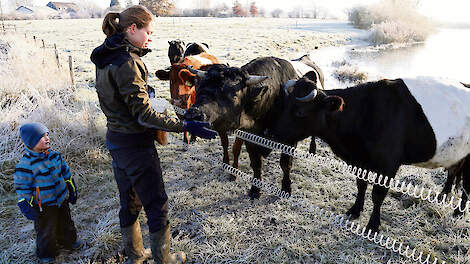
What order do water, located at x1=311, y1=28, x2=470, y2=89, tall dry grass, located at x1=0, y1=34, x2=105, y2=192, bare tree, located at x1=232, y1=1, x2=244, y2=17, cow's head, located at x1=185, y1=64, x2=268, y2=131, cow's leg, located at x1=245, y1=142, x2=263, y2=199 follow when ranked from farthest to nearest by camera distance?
bare tree, located at x1=232, y1=1, x2=244, y2=17 < water, located at x1=311, y1=28, x2=470, y2=89 < tall dry grass, located at x1=0, y1=34, x2=105, y2=192 < cow's leg, located at x1=245, y1=142, x2=263, y2=199 < cow's head, located at x1=185, y1=64, x2=268, y2=131

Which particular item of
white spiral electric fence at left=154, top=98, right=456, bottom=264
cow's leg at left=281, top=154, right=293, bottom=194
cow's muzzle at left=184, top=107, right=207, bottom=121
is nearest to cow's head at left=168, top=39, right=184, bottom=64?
white spiral electric fence at left=154, top=98, right=456, bottom=264

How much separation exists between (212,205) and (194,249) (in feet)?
2.95

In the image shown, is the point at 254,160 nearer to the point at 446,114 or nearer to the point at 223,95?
the point at 223,95

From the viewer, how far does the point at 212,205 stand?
13.3 feet

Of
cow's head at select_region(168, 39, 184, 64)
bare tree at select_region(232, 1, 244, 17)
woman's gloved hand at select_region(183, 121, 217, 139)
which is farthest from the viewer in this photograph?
bare tree at select_region(232, 1, 244, 17)

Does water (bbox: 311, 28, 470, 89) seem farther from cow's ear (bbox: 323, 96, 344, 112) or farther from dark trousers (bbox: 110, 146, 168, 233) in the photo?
dark trousers (bbox: 110, 146, 168, 233)

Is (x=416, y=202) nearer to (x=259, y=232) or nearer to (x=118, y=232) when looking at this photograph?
(x=259, y=232)

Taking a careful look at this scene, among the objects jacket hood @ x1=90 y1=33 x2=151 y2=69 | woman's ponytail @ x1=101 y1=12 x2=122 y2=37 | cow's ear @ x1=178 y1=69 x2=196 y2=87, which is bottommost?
cow's ear @ x1=178 y1=69 x2=196 y2=87

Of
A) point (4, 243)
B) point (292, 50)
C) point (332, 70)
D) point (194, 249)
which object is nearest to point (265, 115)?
point (194, 249)

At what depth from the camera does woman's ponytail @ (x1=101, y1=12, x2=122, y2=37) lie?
2170 millimetres

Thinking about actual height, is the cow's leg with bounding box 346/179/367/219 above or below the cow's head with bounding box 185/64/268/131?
below

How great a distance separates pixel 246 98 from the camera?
3449mm

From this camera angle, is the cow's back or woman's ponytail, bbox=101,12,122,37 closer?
woman's ponytail, bbox=101,12,122,37

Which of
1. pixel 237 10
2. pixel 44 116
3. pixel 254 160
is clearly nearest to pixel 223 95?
pixel 254 160
